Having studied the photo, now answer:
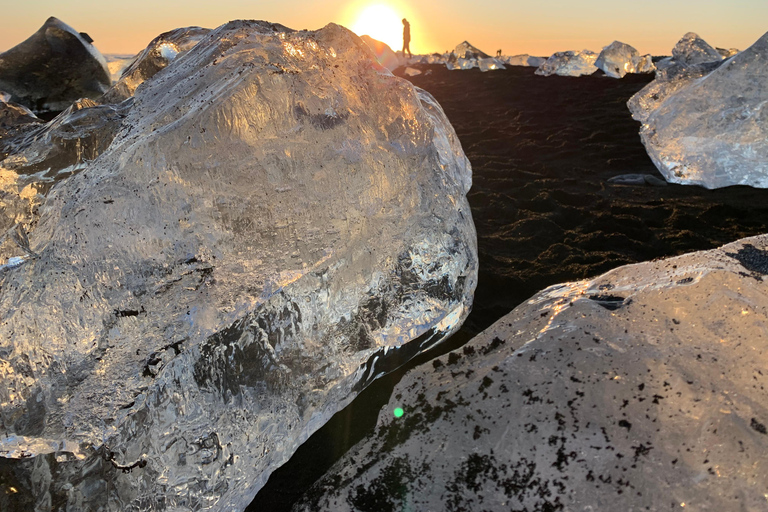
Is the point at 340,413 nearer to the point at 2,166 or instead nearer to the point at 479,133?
the point at 2,166

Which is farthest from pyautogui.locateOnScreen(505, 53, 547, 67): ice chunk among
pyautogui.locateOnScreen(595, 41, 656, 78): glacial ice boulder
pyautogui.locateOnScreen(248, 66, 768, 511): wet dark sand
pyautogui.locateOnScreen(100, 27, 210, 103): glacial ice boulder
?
pyautogui.locateOnScreen(100, 27, 210, 103): glacial ice boulder

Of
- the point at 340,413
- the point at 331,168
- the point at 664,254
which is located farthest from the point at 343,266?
the point at 664,254

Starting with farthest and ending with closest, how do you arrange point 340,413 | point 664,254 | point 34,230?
point 664,254
point 340,413
point 34,230

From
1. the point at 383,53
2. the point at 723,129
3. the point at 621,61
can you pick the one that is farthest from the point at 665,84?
the point at 383,53

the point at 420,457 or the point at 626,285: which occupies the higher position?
the point at 626,285

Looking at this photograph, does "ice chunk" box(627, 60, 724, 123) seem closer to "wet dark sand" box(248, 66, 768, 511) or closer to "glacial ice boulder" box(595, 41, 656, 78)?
"wet dark sand" box(248, 66, 768, 511)
